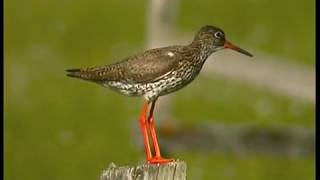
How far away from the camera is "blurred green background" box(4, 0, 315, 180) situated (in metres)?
14.0

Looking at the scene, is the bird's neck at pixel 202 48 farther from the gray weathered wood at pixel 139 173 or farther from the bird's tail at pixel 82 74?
the gray weathered wood at pixel 139 173

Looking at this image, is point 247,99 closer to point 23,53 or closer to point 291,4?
point 23,53

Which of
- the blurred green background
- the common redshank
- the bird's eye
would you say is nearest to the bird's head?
the bird's eye

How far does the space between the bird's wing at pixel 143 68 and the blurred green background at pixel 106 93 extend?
3166mm

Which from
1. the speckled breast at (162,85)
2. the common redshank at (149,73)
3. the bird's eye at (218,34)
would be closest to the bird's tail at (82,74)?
the common redshank at (149,73)

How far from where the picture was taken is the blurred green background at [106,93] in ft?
46.0

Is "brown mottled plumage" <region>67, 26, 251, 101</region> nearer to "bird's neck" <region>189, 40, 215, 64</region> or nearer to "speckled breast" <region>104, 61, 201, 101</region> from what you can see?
"speckled breast" <region>104, 61, 201, 101</region>

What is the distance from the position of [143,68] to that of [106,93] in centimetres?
905

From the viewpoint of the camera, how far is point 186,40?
41.2 feet

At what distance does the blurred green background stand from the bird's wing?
317 cm

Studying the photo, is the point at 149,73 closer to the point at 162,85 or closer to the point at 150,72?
the point at 150,72

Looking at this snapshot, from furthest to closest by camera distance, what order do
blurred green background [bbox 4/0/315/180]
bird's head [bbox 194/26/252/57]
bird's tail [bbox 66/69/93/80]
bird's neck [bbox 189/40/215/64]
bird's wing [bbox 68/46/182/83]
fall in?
1. blurred green background [bbox 4/0/315/180]
2. bird's head [bbox 194/26/252/57]
3. bird's neck [bbox 189/40/215/64]
4. bird's tail [bbox 66/69/93/80]
5. bird's wing [bbox 68/46/182/83]

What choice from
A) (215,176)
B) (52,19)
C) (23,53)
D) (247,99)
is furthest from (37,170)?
(52,19)

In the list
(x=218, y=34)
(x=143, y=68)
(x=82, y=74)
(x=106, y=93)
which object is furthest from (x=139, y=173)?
(x=106, y=93)
